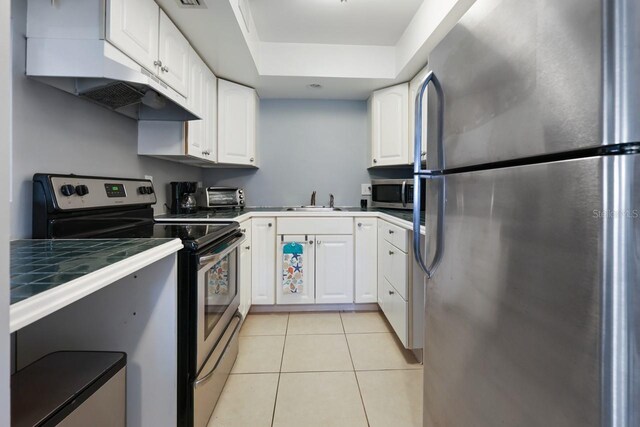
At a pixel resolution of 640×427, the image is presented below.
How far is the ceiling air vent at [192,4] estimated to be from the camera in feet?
5.30

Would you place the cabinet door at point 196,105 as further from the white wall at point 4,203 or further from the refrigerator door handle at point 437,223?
the white wall at point 4,203

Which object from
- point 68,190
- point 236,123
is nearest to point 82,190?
point 68,190

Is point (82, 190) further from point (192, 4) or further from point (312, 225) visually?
point (312, 225)

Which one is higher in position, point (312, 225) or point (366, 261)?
point (312, 225)

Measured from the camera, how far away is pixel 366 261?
273 cm

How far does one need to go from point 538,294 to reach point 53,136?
5.90ft

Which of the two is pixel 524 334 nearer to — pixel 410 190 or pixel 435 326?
pixel 435 326

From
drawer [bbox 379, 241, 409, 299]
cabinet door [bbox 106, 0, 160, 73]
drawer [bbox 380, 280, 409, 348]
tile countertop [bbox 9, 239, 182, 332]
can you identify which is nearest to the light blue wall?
drawer [bbox 379, 241, 409, 299]

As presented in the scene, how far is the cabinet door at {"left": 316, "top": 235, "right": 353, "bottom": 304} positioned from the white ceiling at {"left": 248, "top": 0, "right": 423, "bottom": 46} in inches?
65.2

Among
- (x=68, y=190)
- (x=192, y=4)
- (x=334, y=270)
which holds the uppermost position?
(x=192, y=4)

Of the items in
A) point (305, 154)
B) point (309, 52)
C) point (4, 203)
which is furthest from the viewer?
point (305, 154)

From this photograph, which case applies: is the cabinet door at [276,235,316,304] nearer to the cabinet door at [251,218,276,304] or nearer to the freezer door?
the cabinet door at [251,218,276,304]

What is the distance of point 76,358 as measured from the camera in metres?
0.98

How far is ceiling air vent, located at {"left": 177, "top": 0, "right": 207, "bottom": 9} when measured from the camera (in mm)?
1616
